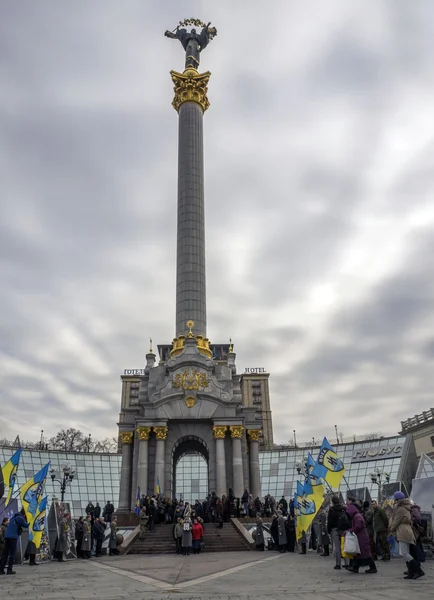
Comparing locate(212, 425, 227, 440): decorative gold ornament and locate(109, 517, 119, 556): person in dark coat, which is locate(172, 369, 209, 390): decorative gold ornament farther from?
locate(109, 517, 119, 556): person in dark coat

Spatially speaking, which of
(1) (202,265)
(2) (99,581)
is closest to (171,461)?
(1) (202,265)

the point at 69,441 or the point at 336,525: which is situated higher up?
the point at 69,441

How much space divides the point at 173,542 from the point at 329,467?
1061cm

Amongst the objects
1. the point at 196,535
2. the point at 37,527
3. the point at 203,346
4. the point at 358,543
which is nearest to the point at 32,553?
the point at 37,527

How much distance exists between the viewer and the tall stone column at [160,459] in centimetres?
3484

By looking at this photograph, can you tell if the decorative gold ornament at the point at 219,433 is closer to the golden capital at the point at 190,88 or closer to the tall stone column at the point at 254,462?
the tall stone column at the point at 254,462

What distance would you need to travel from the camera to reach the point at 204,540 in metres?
25.1

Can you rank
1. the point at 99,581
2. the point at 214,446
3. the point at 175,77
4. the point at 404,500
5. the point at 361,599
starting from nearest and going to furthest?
the point at 361,599 < the point at 404,500 < the point at 99,581 < the point at 214,446 < the point at 175,77

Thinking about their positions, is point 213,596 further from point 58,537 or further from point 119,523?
point 119,523

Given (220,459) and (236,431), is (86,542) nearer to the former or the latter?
(220,459)

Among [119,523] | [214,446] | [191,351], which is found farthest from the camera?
[191,351]

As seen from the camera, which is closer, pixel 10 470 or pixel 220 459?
pixel 10 470

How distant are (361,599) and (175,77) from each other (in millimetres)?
52244

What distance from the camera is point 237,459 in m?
35.6
